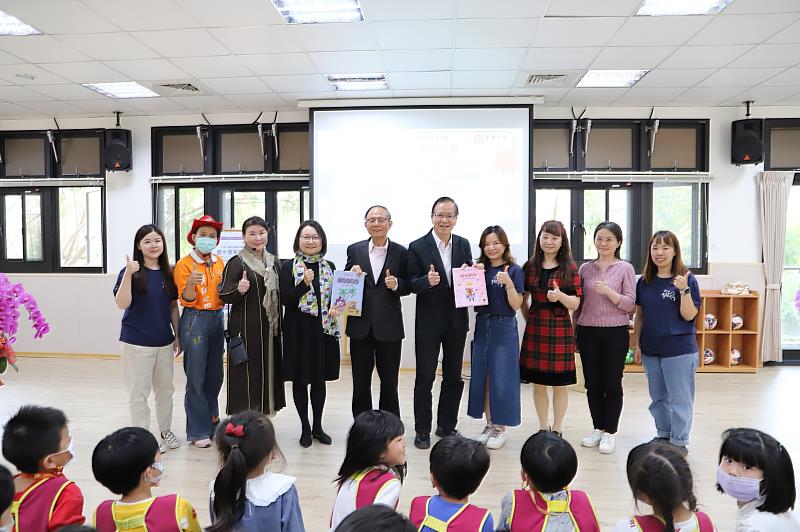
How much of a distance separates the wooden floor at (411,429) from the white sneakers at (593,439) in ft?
0.18

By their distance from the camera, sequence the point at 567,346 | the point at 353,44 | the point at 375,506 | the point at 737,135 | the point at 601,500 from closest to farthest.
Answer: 1. the point at 375,506
2. the point at 601,500
3. the point at 567,346
4. the point at 353,44
5. the point at 737,135

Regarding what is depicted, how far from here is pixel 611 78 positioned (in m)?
4.96

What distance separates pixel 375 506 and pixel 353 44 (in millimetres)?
3987

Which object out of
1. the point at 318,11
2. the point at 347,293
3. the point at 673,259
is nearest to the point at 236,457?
the point at 347,293

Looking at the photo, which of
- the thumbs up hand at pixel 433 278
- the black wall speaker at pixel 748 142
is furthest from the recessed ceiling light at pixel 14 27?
the black wall speaker at pixel 748 142

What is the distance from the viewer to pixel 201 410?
3.27m

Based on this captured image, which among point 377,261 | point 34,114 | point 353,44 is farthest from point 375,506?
point 34,114

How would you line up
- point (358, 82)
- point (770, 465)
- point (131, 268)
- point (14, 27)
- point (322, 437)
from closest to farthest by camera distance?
point (770, 465)
point (131, 268)
point (322, 437)
point (14, 27)
point (358, 82)

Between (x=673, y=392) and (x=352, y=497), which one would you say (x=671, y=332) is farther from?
(x=352, y=497)

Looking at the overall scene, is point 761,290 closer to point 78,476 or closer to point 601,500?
point 601,500

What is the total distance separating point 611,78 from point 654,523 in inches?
182

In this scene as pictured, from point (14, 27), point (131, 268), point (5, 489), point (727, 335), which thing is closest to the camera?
point (5, 489)

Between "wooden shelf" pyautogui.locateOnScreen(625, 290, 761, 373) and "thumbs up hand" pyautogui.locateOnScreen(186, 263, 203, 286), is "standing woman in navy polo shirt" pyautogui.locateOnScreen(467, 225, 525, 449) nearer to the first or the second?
"thumbs up hand" pyautogui.locateOnScreen(186, 263, 203, 286)

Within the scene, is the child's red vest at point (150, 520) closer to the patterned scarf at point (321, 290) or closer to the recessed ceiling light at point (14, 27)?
the patterned scarf at point (321, 290)
